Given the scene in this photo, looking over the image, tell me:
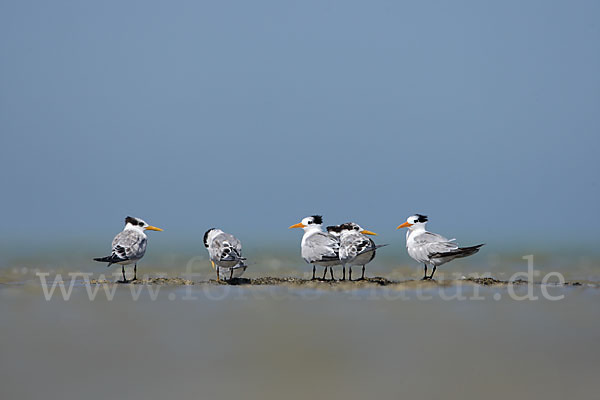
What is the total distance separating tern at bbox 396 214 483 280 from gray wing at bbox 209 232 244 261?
2861 millimetres

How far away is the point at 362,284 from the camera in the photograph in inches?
402

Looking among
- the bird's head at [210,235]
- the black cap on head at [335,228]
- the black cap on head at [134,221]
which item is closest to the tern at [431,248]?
the black cap on head at [335,228]

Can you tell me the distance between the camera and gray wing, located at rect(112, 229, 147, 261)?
1060 cm

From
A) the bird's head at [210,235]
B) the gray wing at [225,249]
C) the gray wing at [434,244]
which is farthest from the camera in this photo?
the bird's head at [210,235]

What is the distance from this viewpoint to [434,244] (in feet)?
34.7

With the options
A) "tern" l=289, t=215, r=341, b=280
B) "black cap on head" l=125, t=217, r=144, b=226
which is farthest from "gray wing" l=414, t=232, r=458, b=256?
"black cap on head" l=125, t=217, r=144, b=226

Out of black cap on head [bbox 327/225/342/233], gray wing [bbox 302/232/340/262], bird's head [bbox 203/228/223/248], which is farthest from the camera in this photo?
black cap on head [bbox 327/225/342/233]

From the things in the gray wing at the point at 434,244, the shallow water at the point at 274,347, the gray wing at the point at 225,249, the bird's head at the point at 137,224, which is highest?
the bird's head at the point at 137,224

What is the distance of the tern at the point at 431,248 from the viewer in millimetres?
10445

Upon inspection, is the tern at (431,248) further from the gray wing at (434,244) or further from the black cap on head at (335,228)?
the black cap on head at (335,228)

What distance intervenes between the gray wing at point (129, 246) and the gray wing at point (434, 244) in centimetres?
451

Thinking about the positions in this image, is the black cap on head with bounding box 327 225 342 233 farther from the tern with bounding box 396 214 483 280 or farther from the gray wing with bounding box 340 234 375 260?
the tern with bounding box 396 214 483 280

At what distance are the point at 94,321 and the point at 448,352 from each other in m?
3.84

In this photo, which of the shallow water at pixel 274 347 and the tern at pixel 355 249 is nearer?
the shallow water at pixel 274 347
